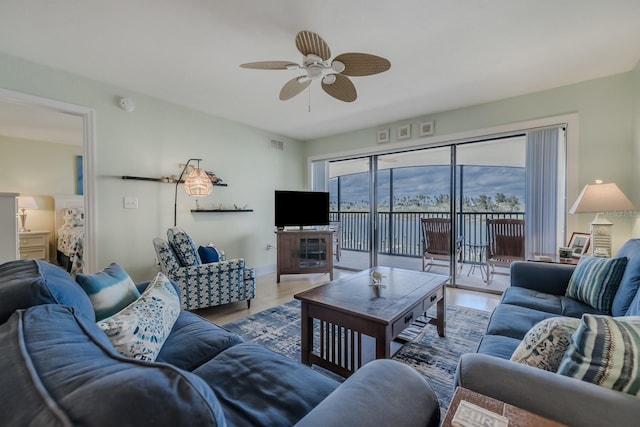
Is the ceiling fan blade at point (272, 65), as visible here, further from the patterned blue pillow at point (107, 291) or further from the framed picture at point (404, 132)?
the framed picture at point (404, 132)

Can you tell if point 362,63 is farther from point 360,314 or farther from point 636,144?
point 636,144

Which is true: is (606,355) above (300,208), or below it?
below

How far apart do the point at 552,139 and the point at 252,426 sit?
15.1 ft

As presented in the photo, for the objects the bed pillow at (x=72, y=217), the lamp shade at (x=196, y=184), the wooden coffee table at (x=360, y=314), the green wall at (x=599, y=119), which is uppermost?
the green wall at (x=599, y=119)

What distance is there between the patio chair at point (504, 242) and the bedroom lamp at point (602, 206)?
1.48 meters

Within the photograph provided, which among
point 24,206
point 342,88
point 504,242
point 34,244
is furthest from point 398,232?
point 24,206

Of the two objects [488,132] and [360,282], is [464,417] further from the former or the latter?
[488,132]

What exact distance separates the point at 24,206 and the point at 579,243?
8019 mm

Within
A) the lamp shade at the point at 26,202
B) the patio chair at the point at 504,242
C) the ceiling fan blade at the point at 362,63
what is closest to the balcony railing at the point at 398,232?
the patio chair at the point at 504,242

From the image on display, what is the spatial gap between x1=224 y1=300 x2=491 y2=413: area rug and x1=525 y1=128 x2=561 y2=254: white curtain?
1739 millimetres

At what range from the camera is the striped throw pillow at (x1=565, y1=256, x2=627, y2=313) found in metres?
1.68

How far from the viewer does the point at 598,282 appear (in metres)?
Result: 1.74

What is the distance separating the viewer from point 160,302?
1.34 m

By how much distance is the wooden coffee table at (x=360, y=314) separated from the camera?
1615mm
